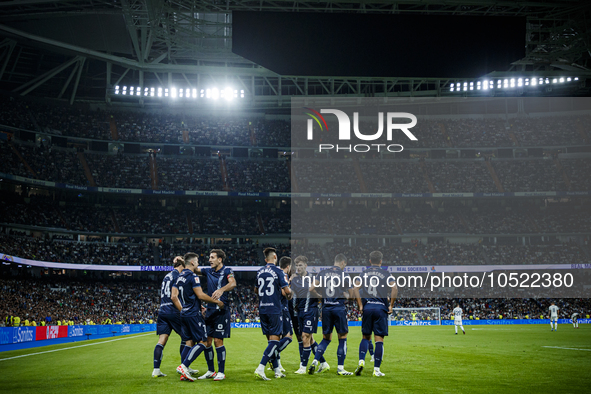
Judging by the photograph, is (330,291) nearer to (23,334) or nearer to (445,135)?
(23,334)

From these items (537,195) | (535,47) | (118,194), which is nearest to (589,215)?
(537,195)

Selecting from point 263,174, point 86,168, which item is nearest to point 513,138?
point 263,174

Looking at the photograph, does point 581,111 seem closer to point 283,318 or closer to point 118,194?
point 118,194

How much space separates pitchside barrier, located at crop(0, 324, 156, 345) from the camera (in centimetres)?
2558

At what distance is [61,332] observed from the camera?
31.5m

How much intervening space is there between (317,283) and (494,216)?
5528 cm

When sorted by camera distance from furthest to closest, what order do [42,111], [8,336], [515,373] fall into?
[42,111]
[8,336]
[515,373]

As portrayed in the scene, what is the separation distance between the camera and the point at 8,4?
36.8m

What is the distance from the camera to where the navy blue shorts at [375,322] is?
11695 mm

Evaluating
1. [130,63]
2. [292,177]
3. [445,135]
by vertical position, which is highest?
[130,63]

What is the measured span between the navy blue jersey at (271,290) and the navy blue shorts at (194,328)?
4.62 feet

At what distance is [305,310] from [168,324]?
11.3 ft

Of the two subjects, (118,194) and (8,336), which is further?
(118,194)

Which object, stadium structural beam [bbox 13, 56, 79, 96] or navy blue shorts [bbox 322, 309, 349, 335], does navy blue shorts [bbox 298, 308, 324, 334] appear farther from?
stadium structural beam [bbox 13, 56, 79, 96]
